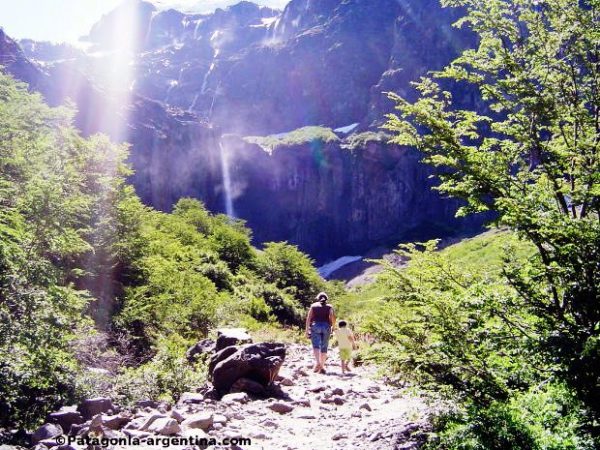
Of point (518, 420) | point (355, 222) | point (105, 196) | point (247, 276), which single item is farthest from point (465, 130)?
point (355, 222)

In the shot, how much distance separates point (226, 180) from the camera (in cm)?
13050

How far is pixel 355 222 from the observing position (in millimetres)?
141625

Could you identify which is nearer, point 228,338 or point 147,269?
point 228,338

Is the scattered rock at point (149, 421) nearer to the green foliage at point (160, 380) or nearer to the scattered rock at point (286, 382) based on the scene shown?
the green foliage at point (160, 380)

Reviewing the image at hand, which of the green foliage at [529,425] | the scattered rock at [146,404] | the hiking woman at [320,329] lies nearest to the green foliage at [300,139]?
the hiking woman at [320,329]

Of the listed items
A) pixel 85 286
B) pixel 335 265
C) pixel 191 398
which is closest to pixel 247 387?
pixel 191 398

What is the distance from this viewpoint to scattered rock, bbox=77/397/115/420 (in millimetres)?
7186

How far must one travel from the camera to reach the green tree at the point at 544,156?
175 inches

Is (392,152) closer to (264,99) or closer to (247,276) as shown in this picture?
(264,99)

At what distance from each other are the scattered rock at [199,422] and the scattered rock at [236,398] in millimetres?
1414

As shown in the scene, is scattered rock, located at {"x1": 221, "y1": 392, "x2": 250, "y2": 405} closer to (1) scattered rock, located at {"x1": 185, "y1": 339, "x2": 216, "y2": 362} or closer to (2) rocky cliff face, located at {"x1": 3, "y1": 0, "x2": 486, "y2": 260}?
(1) scattered rock, located at {"x1": 185, "y1": 339, "x2": 216, "y2": 362}

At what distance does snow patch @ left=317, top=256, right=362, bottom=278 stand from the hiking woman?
10841 cm

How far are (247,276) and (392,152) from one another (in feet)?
387

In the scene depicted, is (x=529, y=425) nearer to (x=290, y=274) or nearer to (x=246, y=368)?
(x=246, y=368)
